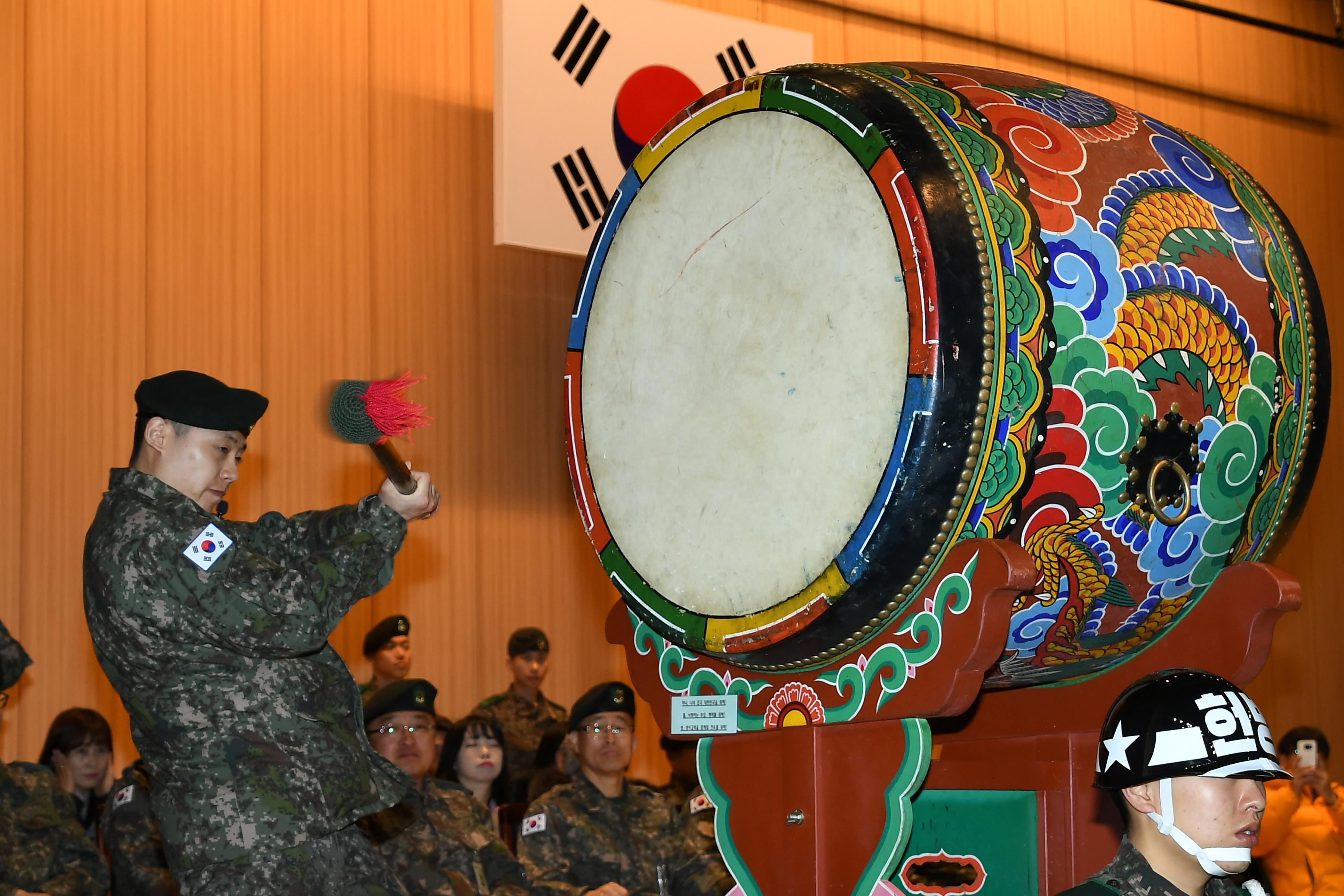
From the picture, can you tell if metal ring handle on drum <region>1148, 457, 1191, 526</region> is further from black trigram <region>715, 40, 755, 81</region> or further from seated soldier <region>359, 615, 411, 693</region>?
black trigram <region>715, 40, 755, 81</region>

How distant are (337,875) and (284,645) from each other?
337mm

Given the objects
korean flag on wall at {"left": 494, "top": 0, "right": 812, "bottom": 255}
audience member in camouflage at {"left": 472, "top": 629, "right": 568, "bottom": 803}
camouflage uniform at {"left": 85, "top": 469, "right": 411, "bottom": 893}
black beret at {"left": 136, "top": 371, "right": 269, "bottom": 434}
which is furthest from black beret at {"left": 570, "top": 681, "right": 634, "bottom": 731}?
black beret at {"left": 136, "top": 371, "right": 269, "bottom": 434}

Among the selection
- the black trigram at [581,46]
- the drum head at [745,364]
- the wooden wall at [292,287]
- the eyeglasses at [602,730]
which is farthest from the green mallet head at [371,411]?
the black trigram at [581,46]

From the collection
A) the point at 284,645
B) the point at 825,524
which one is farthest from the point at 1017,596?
the point at 284,645

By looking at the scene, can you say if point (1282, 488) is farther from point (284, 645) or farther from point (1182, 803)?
point (284, 645)

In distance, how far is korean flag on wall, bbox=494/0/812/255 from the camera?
18.2ft

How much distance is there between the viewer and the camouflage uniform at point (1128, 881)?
1600 mm

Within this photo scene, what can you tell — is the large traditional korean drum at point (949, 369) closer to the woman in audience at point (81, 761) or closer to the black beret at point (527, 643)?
the woman in audience at point (81, 761)

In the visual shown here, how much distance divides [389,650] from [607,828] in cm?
116

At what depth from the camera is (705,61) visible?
5.94m

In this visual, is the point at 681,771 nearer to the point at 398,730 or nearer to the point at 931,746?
the point at 398,730

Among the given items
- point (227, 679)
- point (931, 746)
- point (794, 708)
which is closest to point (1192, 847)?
point (931, 746)

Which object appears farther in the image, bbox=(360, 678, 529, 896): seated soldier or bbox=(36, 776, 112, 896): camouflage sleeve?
bbox=(360, 678, 529, 896): seated soldier

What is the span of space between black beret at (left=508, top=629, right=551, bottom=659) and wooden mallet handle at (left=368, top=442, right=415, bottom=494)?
354 centimetres
